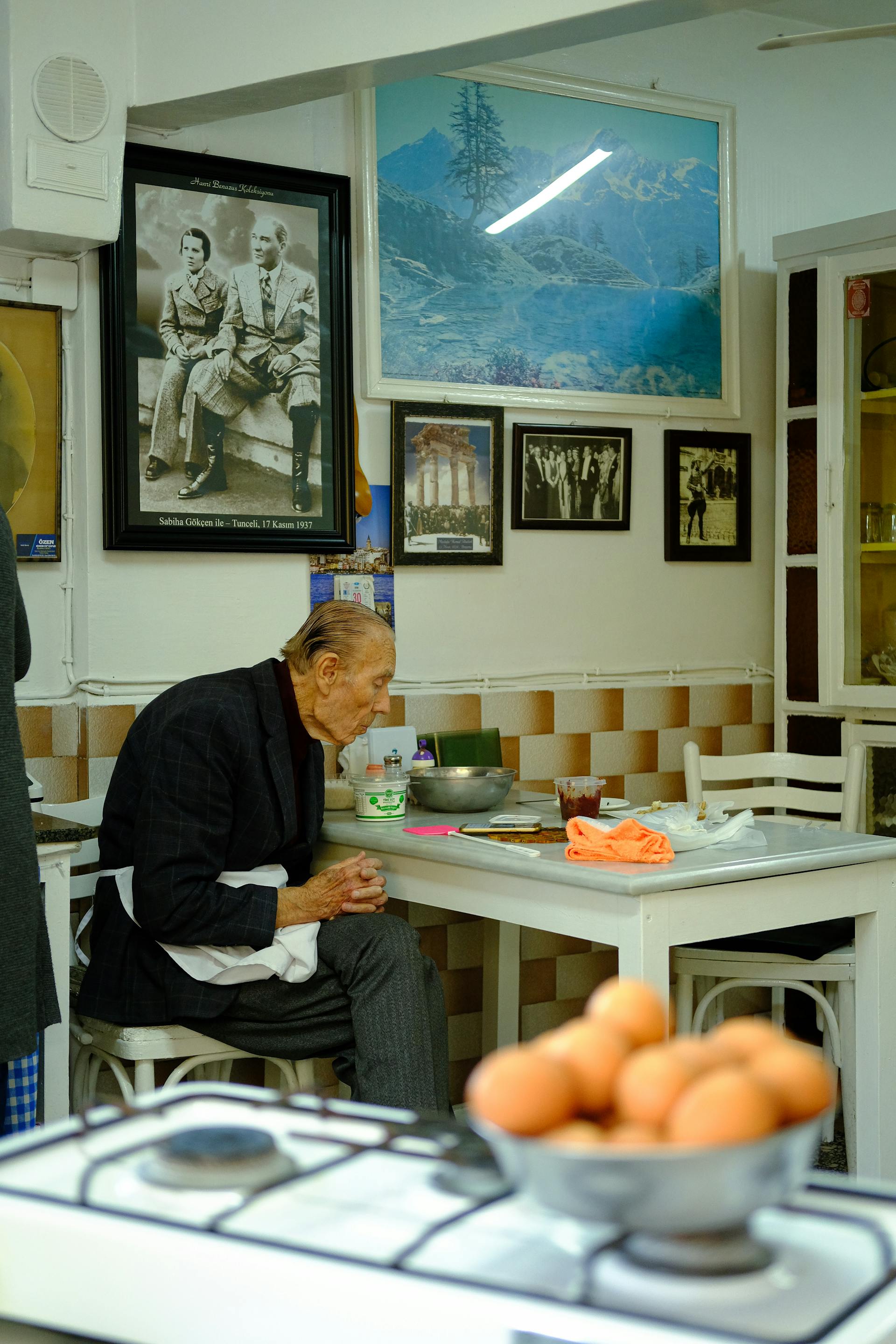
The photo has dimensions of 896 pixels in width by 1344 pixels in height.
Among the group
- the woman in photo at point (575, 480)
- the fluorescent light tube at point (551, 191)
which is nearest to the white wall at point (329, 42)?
the fluorescent light tube at point (551, 191)

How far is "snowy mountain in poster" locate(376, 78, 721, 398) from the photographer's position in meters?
3.59

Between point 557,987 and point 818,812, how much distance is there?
91 centimetres

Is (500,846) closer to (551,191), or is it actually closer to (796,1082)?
(796,1082)

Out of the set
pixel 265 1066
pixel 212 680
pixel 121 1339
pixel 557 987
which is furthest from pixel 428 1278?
pixel 557 987

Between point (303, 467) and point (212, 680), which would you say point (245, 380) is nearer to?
point (303, 467)

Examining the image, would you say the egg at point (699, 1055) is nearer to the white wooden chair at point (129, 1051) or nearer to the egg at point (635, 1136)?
the egg at point (635, 1136)

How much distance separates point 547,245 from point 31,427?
5.13 feet

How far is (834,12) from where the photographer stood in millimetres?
4145

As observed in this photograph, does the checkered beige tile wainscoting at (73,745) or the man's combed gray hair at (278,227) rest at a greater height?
the man's combed gray hair at (278,227)

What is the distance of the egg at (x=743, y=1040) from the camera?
2.85 feet

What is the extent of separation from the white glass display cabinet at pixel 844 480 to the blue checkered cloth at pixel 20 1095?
2.48 metres

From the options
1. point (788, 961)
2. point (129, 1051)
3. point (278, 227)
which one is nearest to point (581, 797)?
point (788, 961)

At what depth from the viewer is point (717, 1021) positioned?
11.8 ft

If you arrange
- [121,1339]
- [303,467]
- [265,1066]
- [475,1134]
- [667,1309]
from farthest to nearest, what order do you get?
[303,467] < [265,1066] < [475,1134] < [121,1339] < [667,1309]
